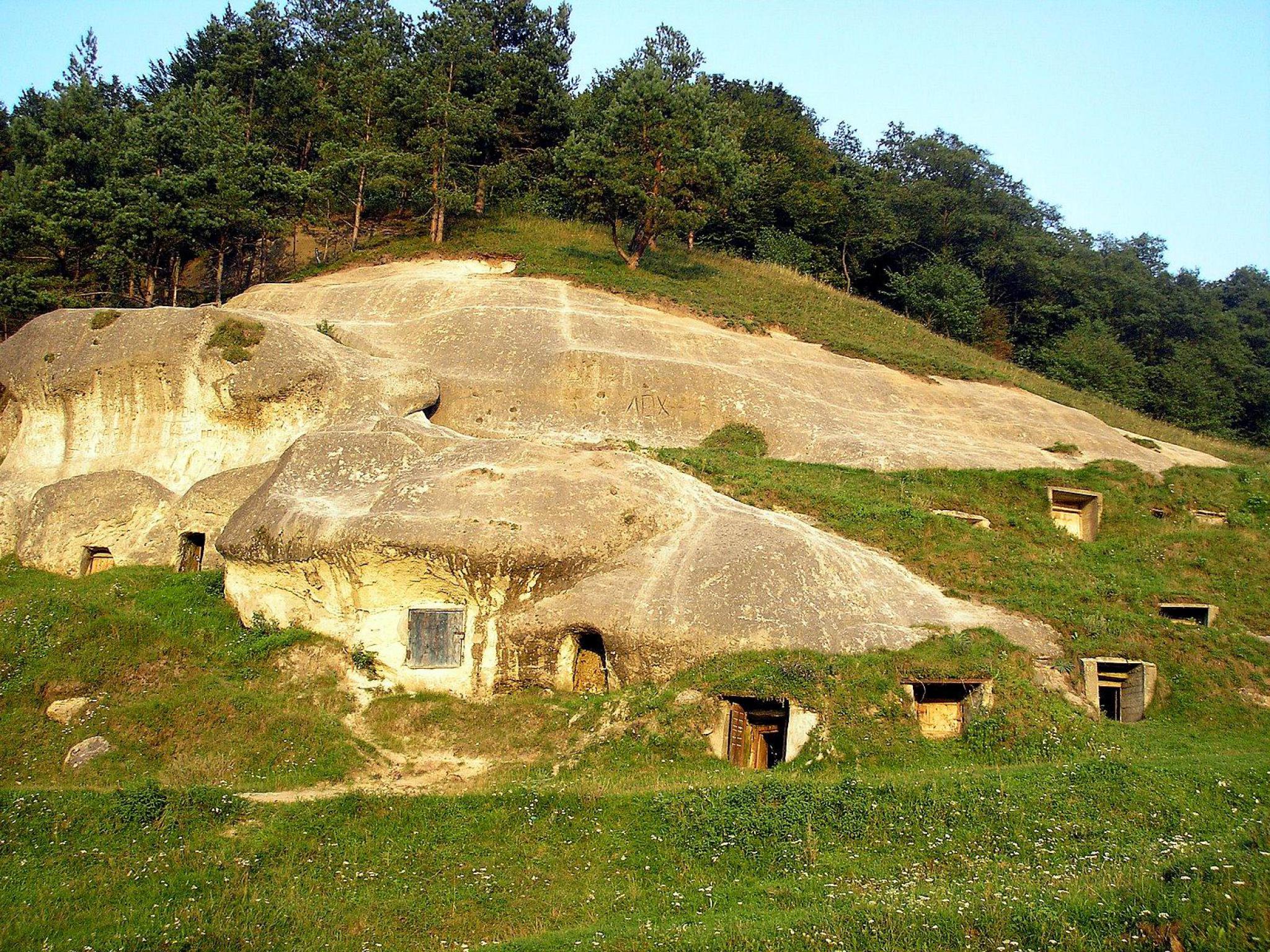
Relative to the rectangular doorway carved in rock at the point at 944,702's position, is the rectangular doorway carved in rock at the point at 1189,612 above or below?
above

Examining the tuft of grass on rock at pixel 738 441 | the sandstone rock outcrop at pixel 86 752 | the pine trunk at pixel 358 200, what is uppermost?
the pine trunk at pixel 358 200

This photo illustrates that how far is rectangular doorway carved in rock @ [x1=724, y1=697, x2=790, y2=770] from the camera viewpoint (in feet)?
56.5

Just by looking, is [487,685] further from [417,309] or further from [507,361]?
[417,309]

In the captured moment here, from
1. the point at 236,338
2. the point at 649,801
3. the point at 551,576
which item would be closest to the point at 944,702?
the point at 649,801

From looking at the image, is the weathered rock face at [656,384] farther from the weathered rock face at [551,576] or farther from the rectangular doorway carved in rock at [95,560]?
the rectangular doorway carved in rock at [95,560]

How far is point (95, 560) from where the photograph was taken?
78.5ft

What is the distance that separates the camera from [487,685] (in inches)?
726

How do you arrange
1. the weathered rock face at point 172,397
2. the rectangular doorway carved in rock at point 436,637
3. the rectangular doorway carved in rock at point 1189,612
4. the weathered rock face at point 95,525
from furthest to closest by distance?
the weathered rock face at point 172,397
the weathered rock face at point 95,525
the rectangular doorway carved in rock at point 1189,612
the rectangular doorway carved in rock at point 436,637

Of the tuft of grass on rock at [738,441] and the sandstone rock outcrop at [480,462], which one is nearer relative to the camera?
the sandstone rock outcrop at [480,462]

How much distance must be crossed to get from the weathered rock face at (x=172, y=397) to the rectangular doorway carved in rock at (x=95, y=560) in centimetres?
226

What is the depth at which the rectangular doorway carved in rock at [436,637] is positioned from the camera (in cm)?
1875

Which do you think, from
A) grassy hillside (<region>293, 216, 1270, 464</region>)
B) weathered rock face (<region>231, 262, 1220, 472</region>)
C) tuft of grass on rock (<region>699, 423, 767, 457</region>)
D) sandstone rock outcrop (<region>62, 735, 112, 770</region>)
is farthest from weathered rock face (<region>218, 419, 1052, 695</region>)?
grassy hillside (<region>293, 216, 1270, 464</region>)

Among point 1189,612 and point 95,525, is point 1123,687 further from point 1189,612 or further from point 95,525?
point 95,525

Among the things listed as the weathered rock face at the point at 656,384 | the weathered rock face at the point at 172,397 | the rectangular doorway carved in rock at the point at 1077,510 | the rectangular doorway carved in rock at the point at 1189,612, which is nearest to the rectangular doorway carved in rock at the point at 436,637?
the weathered rock face at the point at 172,397
